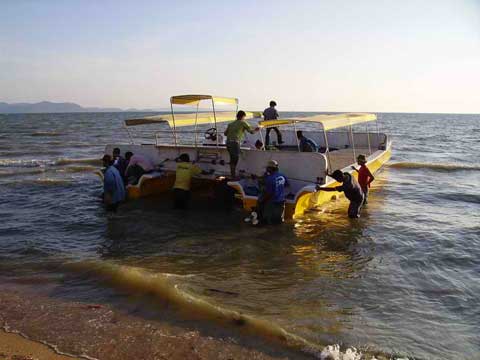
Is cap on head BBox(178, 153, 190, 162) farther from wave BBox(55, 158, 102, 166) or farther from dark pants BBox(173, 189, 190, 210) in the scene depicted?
wave BBox(55, 158, 102, 166)

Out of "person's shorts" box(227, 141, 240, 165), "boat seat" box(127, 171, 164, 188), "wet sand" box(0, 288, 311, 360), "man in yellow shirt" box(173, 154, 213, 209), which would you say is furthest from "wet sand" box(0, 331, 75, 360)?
A: "boat seat" box(127, 171, 164, 188)

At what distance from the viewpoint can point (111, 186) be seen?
950 centimetres

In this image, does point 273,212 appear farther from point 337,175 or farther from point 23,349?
point 23,349

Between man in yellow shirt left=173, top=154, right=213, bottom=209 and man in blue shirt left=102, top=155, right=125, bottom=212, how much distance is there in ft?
4.38

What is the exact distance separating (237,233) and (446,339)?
475 cm

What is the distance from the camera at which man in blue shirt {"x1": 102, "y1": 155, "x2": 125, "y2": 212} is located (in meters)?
9.39

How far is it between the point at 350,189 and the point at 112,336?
6325 mm

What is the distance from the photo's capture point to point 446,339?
16.4 feet

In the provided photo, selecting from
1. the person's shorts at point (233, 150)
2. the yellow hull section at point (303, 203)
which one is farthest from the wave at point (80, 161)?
the yellow hull section at point (303, 203)


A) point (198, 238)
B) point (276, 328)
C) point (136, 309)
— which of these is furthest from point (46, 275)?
point (276, 328)

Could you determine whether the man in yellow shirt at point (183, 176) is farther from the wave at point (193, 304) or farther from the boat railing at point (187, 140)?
the wave at point (193, 304)

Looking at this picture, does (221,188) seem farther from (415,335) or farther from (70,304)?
(415,335)

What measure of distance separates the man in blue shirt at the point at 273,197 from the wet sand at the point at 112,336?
4.09 metres

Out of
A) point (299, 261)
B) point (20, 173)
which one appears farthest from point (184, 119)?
point (20, 173)
